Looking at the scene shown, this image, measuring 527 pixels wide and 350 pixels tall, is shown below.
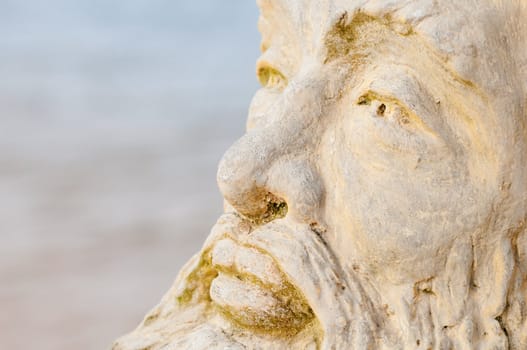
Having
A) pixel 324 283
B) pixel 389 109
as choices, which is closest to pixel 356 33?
pixel 389 109

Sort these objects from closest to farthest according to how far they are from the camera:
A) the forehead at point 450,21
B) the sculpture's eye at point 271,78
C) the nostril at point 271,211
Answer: the forehead at point 450,21, the nostril at point 271,211, the sculpture's eye at point 271,78

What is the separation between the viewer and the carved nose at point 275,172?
1.13 metres

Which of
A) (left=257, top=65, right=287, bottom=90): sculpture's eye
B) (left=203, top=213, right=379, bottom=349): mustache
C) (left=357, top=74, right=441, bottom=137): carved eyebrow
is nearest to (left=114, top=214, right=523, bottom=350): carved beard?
(left=203, top=213, right=379, bottom=349): mustache

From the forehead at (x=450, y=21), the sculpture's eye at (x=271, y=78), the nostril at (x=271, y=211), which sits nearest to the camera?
the forehead at (x=450, y=21)

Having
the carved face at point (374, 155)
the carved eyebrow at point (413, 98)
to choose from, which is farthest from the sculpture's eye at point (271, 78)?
the carved eyebrow at point (413, 98)

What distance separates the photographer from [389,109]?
112 cm

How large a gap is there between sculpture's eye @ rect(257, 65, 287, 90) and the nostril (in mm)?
265

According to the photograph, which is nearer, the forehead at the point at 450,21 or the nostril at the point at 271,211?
the forehead at the point at 450,21

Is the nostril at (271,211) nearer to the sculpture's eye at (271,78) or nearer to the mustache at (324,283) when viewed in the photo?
the mustache at (324,283)

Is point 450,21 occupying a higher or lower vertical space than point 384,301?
higher

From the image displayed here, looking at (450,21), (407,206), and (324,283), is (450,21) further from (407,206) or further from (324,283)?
(324,283)

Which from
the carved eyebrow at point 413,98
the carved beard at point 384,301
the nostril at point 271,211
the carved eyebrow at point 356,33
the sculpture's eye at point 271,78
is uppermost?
the sculpture's eye at point 271,78

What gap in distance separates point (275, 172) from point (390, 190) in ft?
0.55

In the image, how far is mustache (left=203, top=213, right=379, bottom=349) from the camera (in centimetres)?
109
